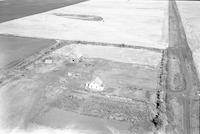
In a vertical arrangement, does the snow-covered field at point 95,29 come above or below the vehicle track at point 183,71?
above

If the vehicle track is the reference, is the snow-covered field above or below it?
above

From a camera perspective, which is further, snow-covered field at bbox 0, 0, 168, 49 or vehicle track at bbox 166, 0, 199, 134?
snow-covered field at bbox 0, 0, 168, 49

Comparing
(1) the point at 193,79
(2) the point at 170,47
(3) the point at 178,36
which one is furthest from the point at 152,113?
(3) the point at 178,36

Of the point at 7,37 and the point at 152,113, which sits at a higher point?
the point at 7,37

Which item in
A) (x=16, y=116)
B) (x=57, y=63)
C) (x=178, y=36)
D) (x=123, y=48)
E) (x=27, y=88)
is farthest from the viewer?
(x=178, y=36)

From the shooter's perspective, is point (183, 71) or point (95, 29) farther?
point (95, 29)

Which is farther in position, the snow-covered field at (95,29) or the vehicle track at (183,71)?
the snow-covered field at (95,29)

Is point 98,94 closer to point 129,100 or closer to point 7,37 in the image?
point 129,100

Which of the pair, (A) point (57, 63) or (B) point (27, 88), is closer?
(B) point (27, 88)

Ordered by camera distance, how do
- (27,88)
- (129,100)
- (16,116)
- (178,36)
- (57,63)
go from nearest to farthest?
(16,116) → (129,100) → (27,88) → (57,63) → (178,36)

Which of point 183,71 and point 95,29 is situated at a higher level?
point 95,29

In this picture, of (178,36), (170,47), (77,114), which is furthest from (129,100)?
(178,36)
